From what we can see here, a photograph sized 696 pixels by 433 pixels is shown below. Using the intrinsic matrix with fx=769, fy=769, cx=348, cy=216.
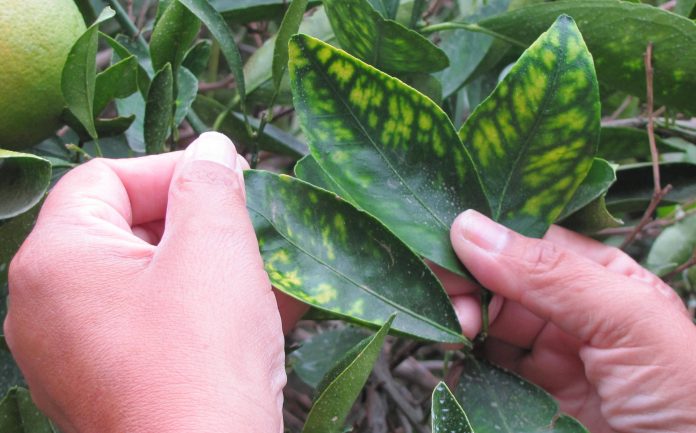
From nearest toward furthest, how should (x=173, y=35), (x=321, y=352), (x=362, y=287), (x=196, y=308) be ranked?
(x=196, y=308), (x=362, y=287), (x=173, y=35), (x=321, y=352)

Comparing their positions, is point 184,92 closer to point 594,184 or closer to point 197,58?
point 197,58

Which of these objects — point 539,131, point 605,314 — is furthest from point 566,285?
point 539,131

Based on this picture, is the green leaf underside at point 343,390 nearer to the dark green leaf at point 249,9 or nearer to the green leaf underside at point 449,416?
the green leaf underside at point 449,416

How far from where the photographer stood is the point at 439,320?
742mm

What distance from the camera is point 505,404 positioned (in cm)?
76

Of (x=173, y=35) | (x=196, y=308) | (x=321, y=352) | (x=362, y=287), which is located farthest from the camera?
(x=321, y=352)

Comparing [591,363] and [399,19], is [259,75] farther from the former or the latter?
[591,363]

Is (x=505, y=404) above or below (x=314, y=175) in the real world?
below

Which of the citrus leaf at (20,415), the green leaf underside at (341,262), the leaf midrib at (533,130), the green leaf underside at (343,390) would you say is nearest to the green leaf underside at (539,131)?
the leaf midrib at (533,130)

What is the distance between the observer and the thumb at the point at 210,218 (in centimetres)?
61

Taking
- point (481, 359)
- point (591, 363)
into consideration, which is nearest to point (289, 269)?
point (481, 359)

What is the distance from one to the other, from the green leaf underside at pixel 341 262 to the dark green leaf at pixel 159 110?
0.49ft

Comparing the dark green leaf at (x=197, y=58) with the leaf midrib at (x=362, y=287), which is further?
the dark green leaf at (x=197, y=58)

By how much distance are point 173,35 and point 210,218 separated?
286mm
